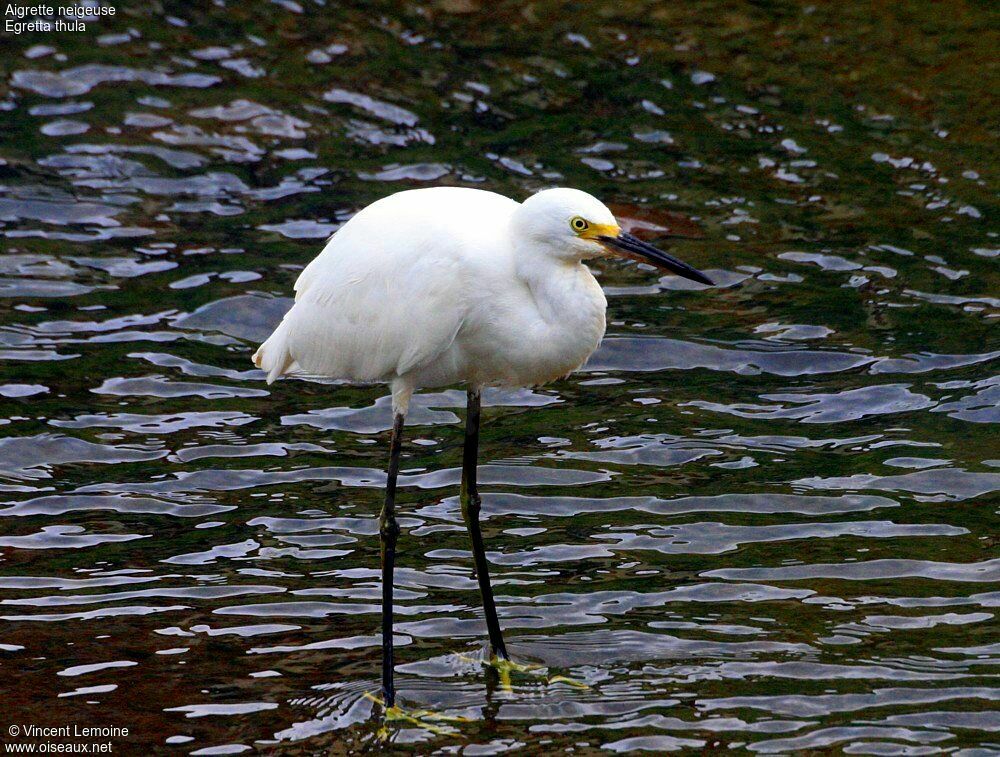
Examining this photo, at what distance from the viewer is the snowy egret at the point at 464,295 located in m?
6.64

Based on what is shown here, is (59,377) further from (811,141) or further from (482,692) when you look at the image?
(811,141)

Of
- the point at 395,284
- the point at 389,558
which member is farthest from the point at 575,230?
the point at 389,558

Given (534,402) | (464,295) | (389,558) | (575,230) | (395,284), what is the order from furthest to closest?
(534,402)
(389,558)
(395,284)
(464,295)
(575,230)

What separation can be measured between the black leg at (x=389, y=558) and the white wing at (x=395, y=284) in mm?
397

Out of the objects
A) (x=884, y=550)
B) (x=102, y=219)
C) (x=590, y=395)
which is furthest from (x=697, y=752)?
(x=102, y=219)

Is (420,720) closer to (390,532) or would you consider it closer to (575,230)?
(390,532)

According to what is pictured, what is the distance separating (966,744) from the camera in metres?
6.17

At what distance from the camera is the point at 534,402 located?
1091 cm

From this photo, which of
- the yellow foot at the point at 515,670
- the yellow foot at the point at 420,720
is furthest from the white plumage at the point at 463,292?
the yellow foot at the point at 420,720

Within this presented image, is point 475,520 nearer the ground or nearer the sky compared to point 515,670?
nearer the sky

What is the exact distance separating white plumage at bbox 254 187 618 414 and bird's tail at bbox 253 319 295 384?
1.49 ft

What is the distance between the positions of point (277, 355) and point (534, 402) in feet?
11.4

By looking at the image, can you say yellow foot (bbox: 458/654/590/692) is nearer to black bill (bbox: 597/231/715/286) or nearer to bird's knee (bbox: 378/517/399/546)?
bird's knee (bbox: 378/517/399/546)

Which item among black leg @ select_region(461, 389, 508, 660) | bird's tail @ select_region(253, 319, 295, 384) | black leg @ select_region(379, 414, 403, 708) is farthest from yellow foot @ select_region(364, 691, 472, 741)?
bird's tail @ select_region(253, 319, 295, 384)
